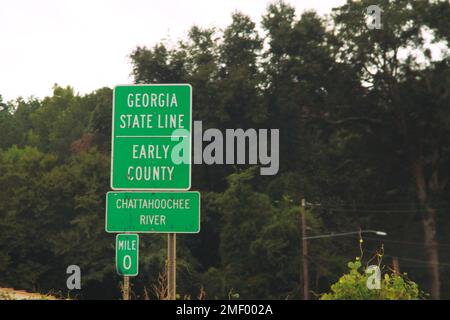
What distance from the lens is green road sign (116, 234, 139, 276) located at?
40.0ft

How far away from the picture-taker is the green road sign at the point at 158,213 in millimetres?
12250

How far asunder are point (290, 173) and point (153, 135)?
40693 millimetres

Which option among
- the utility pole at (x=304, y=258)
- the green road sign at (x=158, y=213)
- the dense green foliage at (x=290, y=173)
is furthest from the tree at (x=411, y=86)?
the green road sign at (x=158, y=213)

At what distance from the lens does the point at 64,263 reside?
53.7 m

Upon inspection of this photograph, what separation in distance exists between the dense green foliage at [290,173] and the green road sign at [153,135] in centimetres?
3772

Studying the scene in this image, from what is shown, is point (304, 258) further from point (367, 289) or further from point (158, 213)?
point (367, 289)

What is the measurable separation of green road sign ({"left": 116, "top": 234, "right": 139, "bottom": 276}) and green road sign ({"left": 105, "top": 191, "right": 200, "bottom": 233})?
17 cm

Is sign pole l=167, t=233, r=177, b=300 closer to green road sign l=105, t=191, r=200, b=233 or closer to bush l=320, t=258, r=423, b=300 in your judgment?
green road sign l=105, t=191, r=200, b=233

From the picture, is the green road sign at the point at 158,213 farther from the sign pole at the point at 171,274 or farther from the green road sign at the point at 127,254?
the sign pole at the point at 171,274

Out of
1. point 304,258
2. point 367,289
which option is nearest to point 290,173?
point 304,258

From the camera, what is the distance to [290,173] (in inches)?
2073

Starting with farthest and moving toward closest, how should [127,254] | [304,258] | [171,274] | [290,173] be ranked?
[290,173]
[304,258]
[127,254]
[171,274]

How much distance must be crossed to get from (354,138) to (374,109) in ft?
7.10
